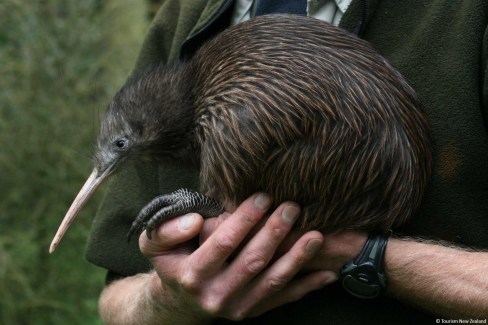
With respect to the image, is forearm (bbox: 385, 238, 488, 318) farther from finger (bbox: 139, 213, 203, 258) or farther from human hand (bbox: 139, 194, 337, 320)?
finger (bbox: 139, 213, 203, 258)

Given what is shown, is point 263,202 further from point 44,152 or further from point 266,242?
point 44,152

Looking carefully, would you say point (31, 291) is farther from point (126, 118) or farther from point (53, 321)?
point (126, 118)

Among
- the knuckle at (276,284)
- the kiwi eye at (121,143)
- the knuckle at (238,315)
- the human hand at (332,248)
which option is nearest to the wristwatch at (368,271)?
the human hand at (332,248)

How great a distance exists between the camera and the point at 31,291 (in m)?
3.53

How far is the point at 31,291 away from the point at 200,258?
200 cm

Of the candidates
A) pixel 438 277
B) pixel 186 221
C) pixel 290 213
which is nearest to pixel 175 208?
pixel 186 221

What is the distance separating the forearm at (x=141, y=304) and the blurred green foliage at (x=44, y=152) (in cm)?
117

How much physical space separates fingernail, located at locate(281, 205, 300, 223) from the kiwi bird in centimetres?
3

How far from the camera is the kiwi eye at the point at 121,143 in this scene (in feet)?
6.97

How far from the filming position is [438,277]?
1.67 meters

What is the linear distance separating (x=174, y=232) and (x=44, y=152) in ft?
6.63

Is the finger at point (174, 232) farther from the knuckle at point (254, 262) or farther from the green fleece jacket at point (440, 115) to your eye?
the green fleece jacket at point (440, 115)

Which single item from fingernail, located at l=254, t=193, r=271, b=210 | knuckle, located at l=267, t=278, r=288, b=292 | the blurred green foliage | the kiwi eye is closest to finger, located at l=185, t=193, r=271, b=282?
fingernail, located at l=254, t=193, r=271, b=210

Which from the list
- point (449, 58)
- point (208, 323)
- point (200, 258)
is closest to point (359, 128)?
point (449, 58)
